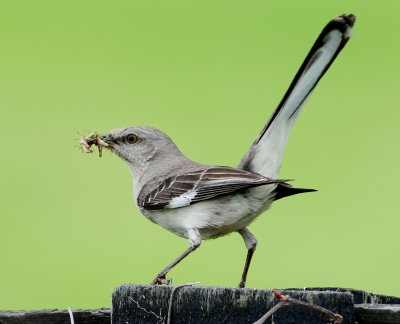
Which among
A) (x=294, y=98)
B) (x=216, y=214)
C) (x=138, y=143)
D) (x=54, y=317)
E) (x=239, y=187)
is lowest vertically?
(x=54, y=317)

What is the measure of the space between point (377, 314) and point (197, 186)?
2442 mm

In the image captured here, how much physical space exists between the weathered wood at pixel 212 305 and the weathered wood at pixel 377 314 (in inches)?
2.3

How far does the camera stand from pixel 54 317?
3121mm

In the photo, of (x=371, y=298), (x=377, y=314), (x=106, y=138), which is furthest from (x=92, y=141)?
(x=377, y=314)

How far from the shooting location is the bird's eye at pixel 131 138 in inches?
236

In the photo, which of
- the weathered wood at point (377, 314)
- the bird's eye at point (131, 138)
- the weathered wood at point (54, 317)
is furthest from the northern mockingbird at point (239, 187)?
the weathered wood at point (377, 314)

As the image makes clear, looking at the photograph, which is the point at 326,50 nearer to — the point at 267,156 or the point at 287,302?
the point at 267,156

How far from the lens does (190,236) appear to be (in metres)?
4.89

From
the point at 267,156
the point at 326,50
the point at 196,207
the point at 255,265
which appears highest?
the point at 326,50

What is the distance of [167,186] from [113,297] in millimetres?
2260

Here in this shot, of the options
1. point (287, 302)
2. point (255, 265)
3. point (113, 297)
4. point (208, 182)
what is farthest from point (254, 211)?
point (255, 265)

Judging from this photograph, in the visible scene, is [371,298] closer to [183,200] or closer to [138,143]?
[183,200]

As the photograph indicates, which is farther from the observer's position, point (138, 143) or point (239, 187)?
point (138, 143)

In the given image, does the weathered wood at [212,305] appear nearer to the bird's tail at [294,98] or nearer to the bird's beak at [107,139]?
Result: the bird's tail at [294,98]
